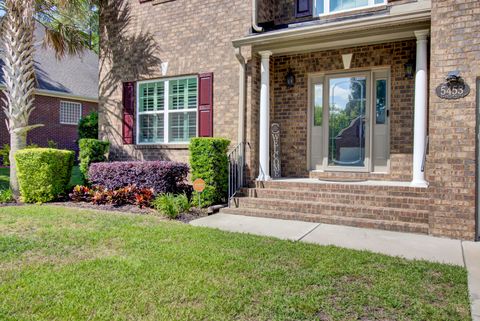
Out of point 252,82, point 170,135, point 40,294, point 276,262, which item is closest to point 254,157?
point 252,82

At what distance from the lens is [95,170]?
8195mm

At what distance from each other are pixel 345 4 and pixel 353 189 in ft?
13.7

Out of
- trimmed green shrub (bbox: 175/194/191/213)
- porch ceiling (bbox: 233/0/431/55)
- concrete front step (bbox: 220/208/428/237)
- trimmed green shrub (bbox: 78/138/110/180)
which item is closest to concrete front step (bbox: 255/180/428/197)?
concrete front step (bbox: 220/208/428/237)

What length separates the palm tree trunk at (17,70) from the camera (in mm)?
8414

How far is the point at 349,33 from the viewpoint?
6457 mm

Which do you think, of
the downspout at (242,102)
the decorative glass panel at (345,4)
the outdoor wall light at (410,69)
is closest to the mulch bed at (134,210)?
the downspout at (242,102)

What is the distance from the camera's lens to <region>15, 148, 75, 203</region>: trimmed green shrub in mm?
7754

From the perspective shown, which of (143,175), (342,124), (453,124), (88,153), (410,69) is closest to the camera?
(453,124)

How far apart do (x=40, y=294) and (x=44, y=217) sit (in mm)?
3409

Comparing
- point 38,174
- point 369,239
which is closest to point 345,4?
point 369,239

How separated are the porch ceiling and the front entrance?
809mm

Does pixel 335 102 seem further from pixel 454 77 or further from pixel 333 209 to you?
pixel 454 77

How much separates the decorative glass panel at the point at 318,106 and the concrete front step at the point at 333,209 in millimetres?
2123

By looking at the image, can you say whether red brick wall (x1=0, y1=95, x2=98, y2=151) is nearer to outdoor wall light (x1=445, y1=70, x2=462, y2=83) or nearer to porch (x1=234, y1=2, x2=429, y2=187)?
porch (x1=234, y1=2, x2=429, y2=187)
